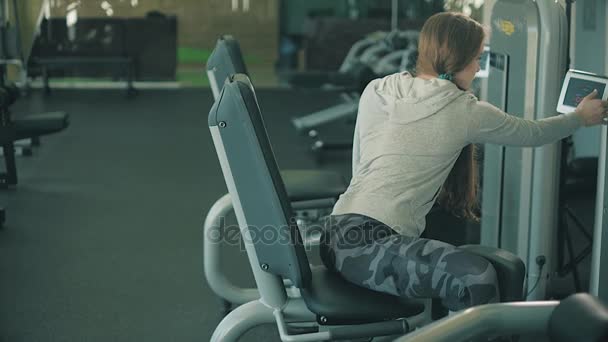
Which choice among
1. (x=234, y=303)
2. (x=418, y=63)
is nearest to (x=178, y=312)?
(x=234, y=303)

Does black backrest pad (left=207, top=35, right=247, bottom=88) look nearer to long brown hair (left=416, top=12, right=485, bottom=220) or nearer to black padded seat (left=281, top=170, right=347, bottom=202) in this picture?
black padded seat (left=281, top=170, right=347, bottom=202)

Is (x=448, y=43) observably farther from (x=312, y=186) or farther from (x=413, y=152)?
(x=312, y=186)

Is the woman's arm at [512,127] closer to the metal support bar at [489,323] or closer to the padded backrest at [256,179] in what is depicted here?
the padded backrest at [256,179]

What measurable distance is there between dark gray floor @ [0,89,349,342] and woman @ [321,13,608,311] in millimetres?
833

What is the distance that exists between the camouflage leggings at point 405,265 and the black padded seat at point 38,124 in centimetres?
274

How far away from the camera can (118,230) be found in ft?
13.7

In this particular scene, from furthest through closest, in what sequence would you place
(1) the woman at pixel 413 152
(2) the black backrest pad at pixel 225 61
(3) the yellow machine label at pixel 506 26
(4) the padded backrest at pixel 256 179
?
(2) the black backrest pad at pixel 225 61
(3) the yellow machine label at pixel 506 26
(1) the woman at pixel 413 152
(4) the padded backrest at pixel 256 179

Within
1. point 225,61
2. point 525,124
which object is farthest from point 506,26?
point 225,61

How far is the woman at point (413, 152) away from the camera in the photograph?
6.65ft

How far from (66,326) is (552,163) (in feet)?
5.33

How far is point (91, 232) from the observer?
413 cm

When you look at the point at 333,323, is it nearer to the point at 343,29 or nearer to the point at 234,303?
the point at 234,303

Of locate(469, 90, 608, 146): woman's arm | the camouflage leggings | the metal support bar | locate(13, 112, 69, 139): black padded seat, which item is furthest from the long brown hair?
locate(13, 112, 69, 139): black padded seat

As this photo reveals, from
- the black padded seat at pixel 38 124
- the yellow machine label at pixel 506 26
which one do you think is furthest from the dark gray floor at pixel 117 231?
the yellow machine label at pixel 506 26
